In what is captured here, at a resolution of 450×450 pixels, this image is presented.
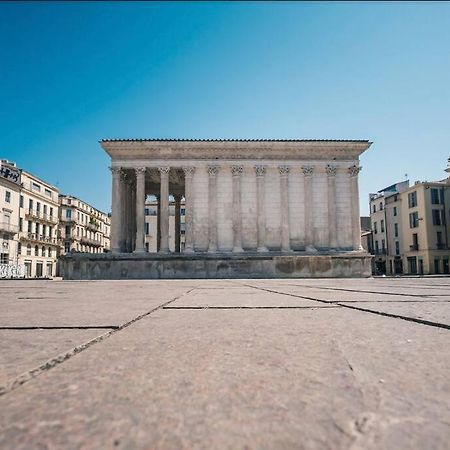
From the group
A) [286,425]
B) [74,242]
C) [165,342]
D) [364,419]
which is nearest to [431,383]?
[364,419]

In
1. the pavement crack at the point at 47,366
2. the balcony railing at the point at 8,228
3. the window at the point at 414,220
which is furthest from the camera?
the window at the point at 414,220

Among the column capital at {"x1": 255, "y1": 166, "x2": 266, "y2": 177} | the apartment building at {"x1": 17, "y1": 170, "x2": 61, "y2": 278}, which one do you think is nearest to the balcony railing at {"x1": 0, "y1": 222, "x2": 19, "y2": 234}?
the apartment building at {"x1": 17, "y1": 170, "x2": 61, "y2": 278}

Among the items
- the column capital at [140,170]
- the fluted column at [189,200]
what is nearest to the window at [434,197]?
the fluted column at [189,200]

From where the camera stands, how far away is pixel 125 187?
83.7ft

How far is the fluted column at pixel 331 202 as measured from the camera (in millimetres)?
23939

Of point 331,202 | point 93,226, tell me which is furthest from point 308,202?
point 93,226

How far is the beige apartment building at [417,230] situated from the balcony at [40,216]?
4423cm

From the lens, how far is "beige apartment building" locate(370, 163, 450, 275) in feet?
129

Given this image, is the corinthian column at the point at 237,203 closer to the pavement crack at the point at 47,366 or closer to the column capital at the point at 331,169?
the column capital at the point at 331,169

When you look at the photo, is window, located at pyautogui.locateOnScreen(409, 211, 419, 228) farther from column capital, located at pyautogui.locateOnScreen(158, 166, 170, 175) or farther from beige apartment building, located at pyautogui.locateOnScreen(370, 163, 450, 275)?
column capital, located at pyautogui.locateOnScreen(158, 166, 170, 175)

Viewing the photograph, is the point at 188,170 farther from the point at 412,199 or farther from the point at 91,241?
the point at 91,241

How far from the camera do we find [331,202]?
24328 millimetres

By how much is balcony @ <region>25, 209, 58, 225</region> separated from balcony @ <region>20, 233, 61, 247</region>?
2.08 metres

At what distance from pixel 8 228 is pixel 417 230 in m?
46.6
